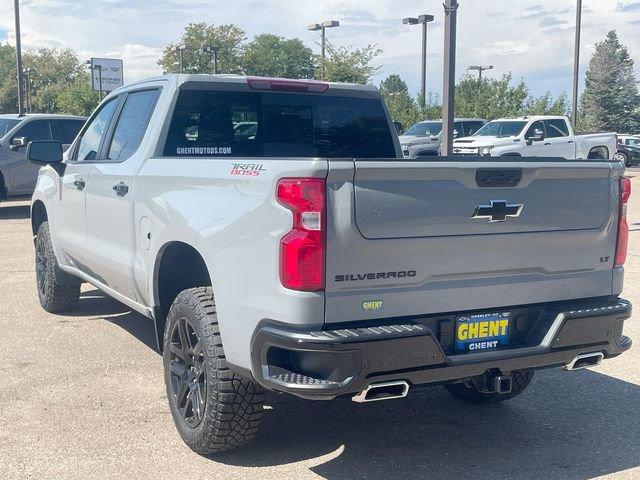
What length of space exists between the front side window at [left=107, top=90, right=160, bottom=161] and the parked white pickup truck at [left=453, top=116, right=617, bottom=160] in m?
16.6

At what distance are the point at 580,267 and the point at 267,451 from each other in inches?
74.1

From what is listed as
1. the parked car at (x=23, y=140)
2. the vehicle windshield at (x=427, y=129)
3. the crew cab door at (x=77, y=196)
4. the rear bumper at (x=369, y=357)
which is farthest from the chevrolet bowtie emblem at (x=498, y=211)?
the vehicle windshield at (x=427, y=129)

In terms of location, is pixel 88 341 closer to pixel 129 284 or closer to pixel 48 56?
pixel 129 284

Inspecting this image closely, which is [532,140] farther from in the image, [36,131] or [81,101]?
[81,101]

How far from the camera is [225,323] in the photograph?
3719mm

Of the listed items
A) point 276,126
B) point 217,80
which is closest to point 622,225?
point 276,126

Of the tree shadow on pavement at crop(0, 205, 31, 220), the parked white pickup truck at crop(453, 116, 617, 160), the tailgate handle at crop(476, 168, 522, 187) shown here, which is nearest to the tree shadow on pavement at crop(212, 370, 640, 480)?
the tailgate handle at crop(476, 168, 522, 187)

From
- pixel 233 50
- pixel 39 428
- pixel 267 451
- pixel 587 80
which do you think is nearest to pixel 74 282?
pixel 39 428

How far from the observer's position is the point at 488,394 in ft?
16.0

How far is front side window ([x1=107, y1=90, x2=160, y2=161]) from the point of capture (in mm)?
5152

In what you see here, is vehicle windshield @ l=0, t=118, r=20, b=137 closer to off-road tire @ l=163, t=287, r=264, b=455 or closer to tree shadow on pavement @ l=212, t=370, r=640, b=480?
tree shadow on pavement @ l=212, t=370, r=640, b=480

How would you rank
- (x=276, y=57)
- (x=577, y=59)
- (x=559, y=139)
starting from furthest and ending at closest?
(x=276, y=57)
(x=577, y=59)
(x=559, y=139)

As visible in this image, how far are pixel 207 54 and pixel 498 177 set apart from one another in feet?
203

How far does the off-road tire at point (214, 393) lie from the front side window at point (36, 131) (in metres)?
12.2
